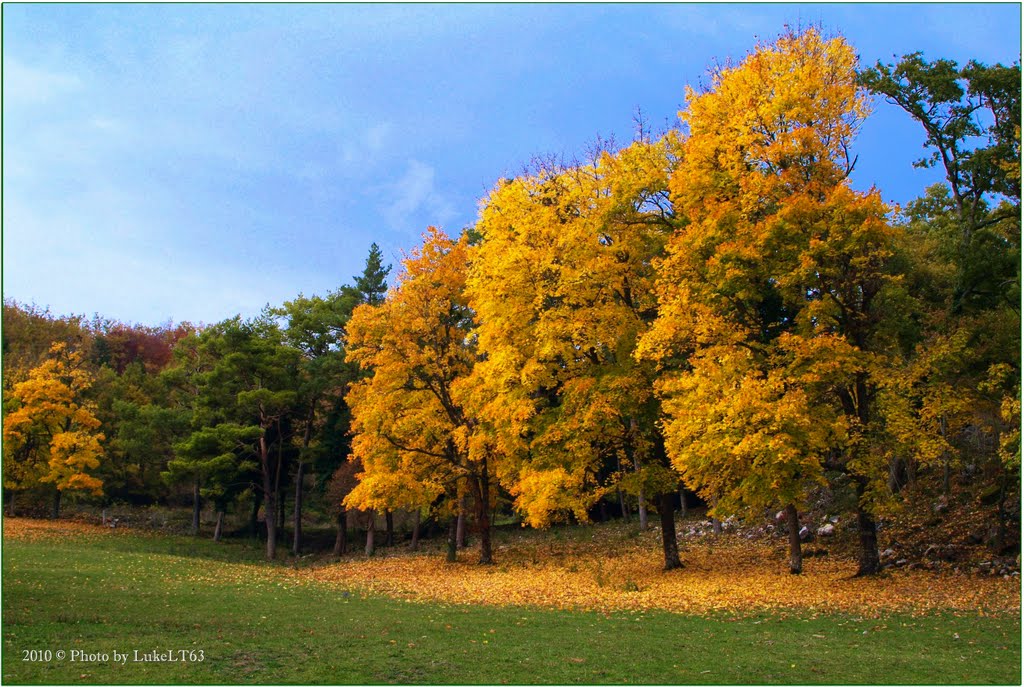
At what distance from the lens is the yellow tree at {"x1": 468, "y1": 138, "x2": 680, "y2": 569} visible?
20.2 m

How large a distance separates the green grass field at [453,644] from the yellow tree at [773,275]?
3.76 m

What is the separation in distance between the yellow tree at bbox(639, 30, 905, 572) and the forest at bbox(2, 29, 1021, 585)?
2.5 inches

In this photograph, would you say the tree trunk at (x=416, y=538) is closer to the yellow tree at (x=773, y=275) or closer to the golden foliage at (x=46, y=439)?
the golden foliage at (x=46, y=439)

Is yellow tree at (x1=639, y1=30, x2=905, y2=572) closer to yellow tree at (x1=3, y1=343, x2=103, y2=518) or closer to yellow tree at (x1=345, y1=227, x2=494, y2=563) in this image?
yellow tree at (x1=345, y1=227, x2=494, y2=563)

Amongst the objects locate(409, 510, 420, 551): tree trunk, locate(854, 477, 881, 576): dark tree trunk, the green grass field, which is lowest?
locate(409, 510, 420, 551): tree trunk

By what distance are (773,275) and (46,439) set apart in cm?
3997

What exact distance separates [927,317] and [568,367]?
9346mm

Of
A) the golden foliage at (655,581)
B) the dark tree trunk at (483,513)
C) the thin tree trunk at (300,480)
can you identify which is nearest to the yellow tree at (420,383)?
the dark tree trunk at (483,513)

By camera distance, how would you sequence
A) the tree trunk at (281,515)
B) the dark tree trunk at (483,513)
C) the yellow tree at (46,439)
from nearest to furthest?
the dark tree trunk at (483,513) → the yellow tree at (46,439) → the tree trunk at (281,515)

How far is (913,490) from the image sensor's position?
23641mm

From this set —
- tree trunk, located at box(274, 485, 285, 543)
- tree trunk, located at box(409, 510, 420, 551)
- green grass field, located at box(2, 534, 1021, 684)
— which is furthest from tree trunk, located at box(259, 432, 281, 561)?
green grass field, located at box(2, 534, 1021, 684)

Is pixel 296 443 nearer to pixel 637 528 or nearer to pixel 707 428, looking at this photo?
pixel 637 528

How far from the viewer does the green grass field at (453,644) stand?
30.1ft

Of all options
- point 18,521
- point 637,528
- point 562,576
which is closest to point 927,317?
point 562,576
